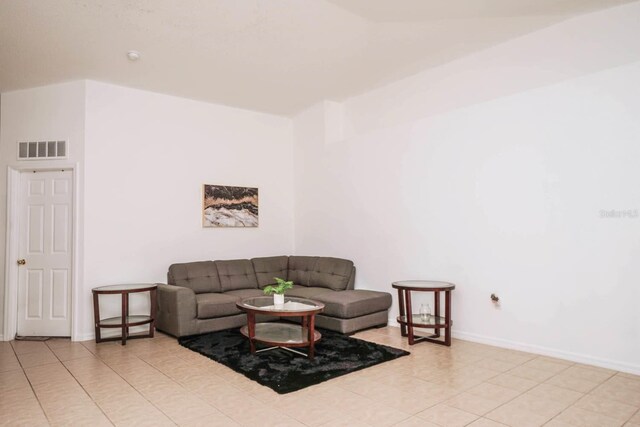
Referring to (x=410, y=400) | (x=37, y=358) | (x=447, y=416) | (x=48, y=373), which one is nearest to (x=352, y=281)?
(x=410, y=400)

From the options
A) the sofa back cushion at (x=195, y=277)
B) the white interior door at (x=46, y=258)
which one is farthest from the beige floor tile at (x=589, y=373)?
the white interior door at (x=46, y=258)

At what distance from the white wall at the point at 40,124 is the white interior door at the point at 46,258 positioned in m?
0.19

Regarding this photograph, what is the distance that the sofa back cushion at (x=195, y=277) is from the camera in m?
5.25

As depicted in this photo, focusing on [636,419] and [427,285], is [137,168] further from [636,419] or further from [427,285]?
[636,419]

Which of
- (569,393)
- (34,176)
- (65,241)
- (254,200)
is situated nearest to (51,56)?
(34,176)

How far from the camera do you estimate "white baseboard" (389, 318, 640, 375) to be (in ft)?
11.3

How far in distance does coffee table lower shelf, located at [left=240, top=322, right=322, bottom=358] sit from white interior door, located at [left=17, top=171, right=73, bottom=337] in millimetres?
2407

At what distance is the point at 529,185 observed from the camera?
4055 mm

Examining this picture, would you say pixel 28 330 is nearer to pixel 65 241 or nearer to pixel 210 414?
pixel 65 241

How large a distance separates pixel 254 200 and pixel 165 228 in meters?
1.42

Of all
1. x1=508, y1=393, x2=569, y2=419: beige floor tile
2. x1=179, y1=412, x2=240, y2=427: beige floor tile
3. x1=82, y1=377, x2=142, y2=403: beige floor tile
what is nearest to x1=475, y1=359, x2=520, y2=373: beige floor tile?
x1=508, y1=393, x2=569, y2=419: beige floor tile

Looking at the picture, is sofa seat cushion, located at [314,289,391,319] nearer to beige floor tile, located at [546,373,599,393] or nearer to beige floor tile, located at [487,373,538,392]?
beige floor tile, located at [487,373,538,392]

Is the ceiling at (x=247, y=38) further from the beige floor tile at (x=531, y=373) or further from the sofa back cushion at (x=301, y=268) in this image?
the beige floor tile at (x=531, y=373)

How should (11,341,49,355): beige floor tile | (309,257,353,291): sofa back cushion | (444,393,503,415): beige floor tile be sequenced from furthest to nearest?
(309,257,353,291): sofa back cushion
(11,341,49,355): beige floor tile
(444,393,503,415): beige floor tile
